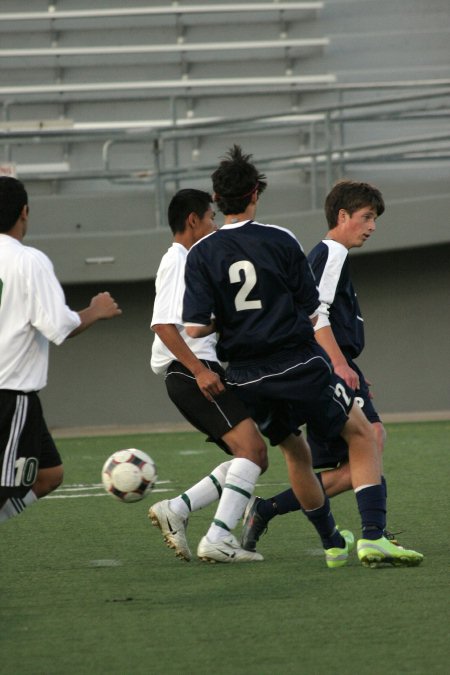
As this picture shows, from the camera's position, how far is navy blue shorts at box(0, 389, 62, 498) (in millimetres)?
4758

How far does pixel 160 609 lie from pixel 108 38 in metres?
14.5

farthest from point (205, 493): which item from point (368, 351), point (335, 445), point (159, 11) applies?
point (159, 11)

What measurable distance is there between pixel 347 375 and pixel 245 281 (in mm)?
663

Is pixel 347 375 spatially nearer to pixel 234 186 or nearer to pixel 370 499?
pixel 370 499

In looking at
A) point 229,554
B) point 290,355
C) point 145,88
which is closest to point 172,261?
point 290,355

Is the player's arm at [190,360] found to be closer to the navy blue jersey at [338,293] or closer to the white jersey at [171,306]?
the white jersey at [171,306]

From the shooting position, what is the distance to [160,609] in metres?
4.57

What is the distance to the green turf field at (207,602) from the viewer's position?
12.4 feet

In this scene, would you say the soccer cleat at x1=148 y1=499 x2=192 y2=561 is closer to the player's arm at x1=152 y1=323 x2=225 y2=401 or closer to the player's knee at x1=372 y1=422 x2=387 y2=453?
the player's arm at x1=152 y1=323 x2=225 y2=401

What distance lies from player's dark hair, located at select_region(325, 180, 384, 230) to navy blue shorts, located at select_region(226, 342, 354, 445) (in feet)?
2.79

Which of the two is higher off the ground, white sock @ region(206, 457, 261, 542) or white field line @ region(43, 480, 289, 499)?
white sock @ region(206, 457, 261, 542)

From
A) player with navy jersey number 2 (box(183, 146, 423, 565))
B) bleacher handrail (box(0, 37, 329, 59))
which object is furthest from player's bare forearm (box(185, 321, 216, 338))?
bleacher handrail (box(0, 37, 329, 59))

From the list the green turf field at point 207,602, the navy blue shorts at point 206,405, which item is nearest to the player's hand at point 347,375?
the navy blue shorts at point 206,405

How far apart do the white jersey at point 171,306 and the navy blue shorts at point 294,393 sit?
19.9 inches
